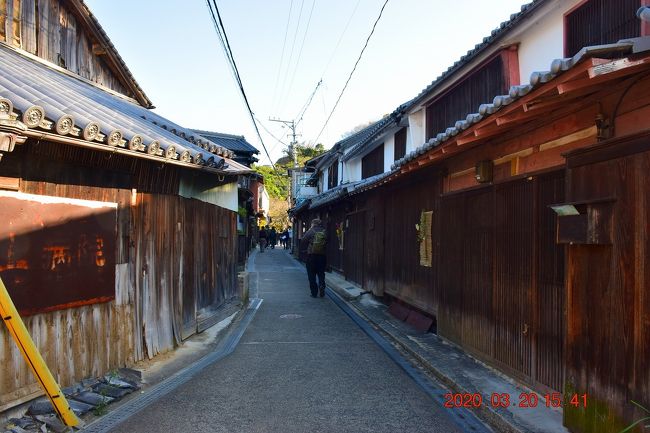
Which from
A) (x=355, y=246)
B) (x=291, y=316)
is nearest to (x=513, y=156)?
(x=291, y=316)

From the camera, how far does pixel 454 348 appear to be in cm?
766

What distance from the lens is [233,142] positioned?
1211 inches

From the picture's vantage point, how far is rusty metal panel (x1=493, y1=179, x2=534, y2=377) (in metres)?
5.54

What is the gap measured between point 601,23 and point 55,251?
736 cm

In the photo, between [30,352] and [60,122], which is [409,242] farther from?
[30,352]

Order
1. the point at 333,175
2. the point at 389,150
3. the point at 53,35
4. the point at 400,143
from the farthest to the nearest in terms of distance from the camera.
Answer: the point at 333,175 < the point at 389,150 < the point at 400,143 < the point at 53,35

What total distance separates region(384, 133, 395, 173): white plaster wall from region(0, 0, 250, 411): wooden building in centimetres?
741

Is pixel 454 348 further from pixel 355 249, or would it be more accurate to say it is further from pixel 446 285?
pixel 355 249

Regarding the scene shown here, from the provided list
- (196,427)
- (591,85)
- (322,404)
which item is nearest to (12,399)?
(196,427)

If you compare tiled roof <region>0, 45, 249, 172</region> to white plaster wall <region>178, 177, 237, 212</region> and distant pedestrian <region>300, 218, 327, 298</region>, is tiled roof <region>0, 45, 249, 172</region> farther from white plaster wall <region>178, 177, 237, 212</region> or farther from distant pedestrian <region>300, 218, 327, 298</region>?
distant pedestrian <region>300, 218, 327, 298</region>

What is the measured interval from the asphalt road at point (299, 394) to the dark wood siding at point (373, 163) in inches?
352

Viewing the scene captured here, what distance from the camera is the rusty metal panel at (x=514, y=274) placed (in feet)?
18.2

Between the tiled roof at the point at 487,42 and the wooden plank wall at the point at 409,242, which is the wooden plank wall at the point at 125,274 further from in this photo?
the tiled roof at the point at 487,42

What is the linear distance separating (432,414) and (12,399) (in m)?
A: 4.36
